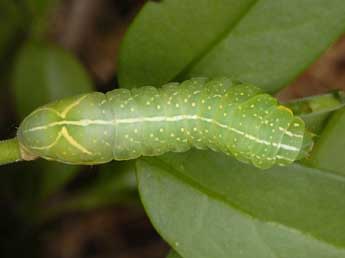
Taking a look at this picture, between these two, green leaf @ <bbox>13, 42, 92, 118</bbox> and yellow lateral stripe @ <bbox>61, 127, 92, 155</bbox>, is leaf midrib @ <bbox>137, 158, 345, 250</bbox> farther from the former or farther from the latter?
green leaf @ <bbox>13, 42, 92, 118</bbox>

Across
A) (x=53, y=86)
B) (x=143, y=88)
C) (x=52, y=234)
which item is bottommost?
(x=52, y=234)

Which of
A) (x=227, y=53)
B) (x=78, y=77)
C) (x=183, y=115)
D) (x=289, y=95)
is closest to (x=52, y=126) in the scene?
(x=183, y=115)

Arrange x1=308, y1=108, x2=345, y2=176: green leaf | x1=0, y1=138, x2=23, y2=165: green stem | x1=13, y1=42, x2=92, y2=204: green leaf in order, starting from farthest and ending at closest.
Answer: x1=13, y1=42, x2=92, y2=204: green leaf → x1=308, y1=108, x2=345, y2=176: green leaf → x1=0, y1=138, x2=23, y2=165: green stem

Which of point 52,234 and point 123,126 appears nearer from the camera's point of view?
Result: point 123,126

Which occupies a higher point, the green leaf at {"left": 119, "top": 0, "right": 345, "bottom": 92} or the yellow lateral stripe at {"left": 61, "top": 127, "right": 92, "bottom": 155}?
the green leaf at {"left": 119, "top": 0, "right": 345, "bottom": 92}

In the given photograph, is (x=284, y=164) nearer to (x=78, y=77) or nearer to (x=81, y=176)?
(x=78, y=77)

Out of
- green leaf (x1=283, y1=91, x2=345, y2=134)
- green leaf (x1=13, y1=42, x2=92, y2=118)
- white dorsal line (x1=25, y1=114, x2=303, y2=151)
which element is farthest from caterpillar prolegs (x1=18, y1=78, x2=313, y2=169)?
green leaf (x1=13, y1=42, x2=92, y2=118)
